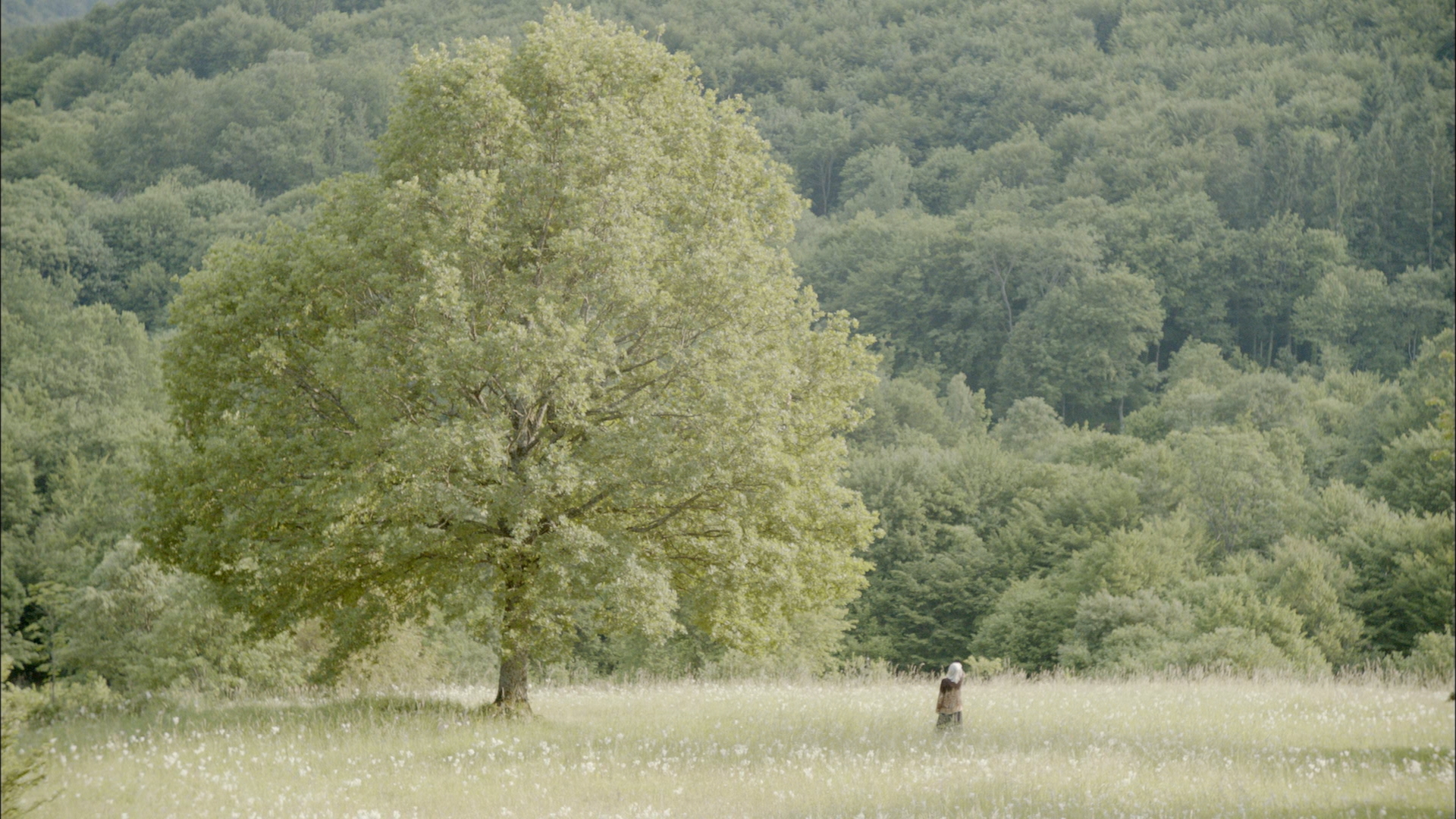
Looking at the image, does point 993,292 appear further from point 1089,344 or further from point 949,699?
point 949,699

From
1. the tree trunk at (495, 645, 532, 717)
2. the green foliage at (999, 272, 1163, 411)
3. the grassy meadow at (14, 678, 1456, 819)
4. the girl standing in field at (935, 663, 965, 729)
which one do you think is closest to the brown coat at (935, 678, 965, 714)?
the girl standing in field at (935, 663, 965, 729)

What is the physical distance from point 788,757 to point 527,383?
6.41 meters

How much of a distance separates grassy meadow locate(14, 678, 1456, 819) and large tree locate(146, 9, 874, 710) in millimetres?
1809

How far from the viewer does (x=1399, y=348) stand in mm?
102438

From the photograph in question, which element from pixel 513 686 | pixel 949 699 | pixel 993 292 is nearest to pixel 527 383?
pixel 513 686

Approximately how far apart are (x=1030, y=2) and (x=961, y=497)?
452 ft

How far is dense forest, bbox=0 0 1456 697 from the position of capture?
4756cm

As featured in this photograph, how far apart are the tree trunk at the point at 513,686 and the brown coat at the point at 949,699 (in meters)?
6.79

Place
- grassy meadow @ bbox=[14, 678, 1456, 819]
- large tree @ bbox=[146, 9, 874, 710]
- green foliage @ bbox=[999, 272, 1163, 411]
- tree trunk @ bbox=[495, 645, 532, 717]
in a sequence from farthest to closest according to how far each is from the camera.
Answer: green foliage @ bbox=[999, 272, 1163, 411]
tree trunk @ bbox=[495, 645, 532, 717]
large tree @ bbox=[146, 9, 874, 710]
grassy meadow @ bbox=[14, 678, 1456, 819]

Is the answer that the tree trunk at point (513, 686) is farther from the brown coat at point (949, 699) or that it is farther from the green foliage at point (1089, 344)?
the green foliage at point (1089, 344)

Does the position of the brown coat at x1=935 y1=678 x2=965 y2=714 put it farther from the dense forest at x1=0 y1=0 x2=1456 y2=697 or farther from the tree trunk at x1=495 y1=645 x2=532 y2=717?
the tree trunk at x1=495 y1=645 x2=532 y2=717

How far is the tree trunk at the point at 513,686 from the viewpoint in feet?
62.0

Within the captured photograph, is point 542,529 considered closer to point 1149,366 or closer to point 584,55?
point 584,55

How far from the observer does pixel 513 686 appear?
63.6 ft
